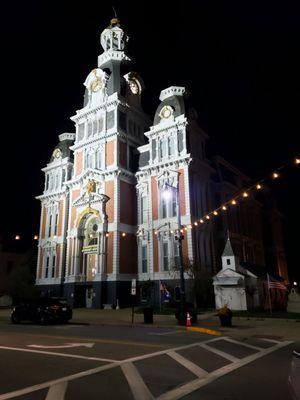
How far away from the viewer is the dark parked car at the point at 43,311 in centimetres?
2219

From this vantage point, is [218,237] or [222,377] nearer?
[222,377]

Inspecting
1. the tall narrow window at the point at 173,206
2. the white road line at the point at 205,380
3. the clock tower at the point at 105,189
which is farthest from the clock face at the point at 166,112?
the white road line at the point at 205,380

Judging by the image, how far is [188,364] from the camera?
9.11 meters

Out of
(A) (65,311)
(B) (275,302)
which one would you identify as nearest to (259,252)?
(B) (275,302)

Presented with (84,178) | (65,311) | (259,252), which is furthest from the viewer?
(259,252)

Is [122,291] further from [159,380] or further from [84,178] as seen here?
[159,380]

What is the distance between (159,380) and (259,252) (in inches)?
1989

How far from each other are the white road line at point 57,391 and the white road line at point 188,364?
3.09 meters

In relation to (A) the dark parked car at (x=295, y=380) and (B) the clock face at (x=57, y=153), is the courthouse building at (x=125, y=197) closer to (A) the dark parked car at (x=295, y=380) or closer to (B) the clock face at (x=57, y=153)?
(B) the clock face at (x=57, y=153)

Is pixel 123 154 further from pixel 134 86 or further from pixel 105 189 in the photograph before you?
pixel 134 86

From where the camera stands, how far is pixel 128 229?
132ft

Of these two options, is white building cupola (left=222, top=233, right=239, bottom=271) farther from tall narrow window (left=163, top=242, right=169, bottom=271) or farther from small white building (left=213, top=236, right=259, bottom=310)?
tall narrow window (left=163, top=242, right=169, bottom=271)

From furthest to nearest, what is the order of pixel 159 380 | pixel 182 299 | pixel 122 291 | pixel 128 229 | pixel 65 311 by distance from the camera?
pixel 128 229 → pixel 122 291 → pixel 65 311 → pixel 182 299 → pixel 159 380

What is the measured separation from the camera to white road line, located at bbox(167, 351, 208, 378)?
8109 mm
